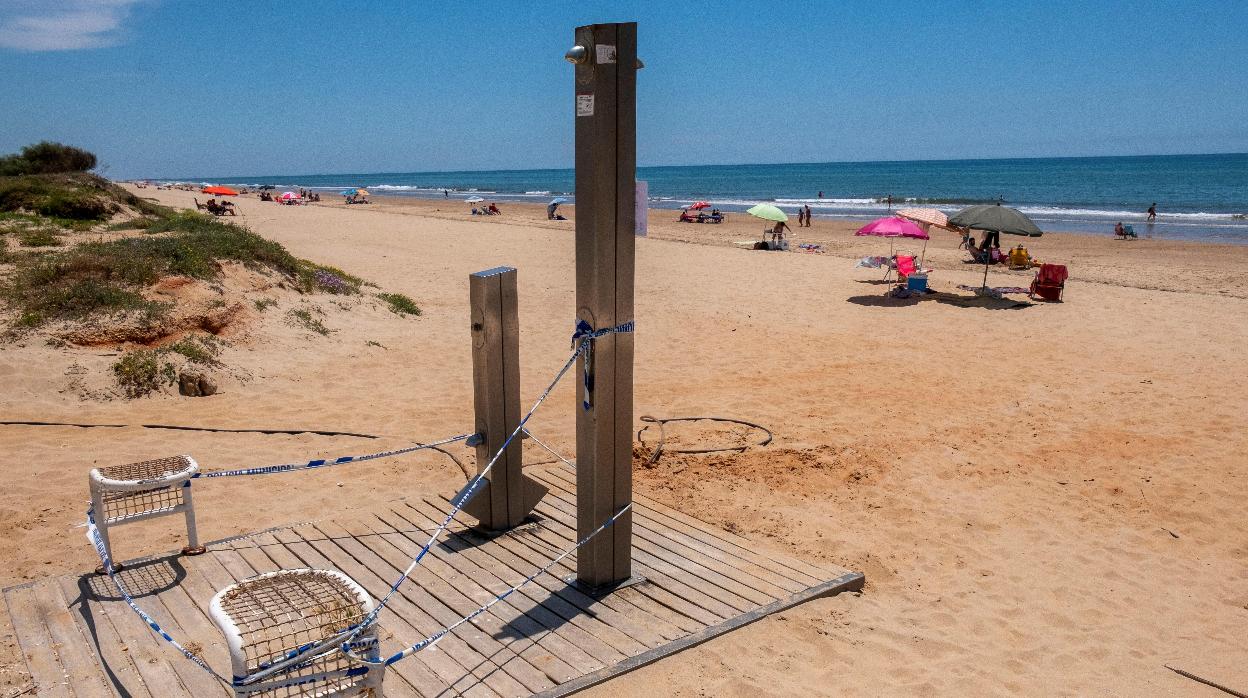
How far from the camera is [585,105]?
3.72 metres

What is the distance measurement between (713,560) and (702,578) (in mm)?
261

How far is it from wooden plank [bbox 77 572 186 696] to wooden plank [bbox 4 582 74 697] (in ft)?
0.74

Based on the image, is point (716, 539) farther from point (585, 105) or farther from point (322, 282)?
point (322, 282)

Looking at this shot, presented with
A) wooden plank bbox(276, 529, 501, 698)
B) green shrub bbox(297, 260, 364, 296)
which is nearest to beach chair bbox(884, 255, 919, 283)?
green shrub bbox(297, 260, 364, 296)

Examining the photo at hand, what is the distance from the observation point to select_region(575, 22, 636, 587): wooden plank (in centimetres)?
368

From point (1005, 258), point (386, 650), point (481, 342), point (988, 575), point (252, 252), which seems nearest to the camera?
point (386, 650)

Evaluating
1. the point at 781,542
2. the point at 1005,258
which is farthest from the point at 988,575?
the point at 1005,258

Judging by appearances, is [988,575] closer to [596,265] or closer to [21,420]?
[596,265]

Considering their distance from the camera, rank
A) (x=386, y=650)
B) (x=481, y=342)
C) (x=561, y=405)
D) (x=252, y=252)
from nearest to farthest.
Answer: (x=386, y=650) < (x=481, y=342) < (x=561, y=405) < (x=252, y=252)

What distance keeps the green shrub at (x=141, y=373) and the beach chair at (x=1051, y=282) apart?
14686 millimetres

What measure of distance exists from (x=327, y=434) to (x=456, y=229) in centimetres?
2274

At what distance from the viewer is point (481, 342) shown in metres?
4.70

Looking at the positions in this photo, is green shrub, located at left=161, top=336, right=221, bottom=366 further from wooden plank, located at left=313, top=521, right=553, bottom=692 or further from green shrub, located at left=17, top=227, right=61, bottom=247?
green shrub, located at left=17, top=227, right=61, bottom=247

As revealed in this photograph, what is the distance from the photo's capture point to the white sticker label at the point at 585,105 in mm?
3699
